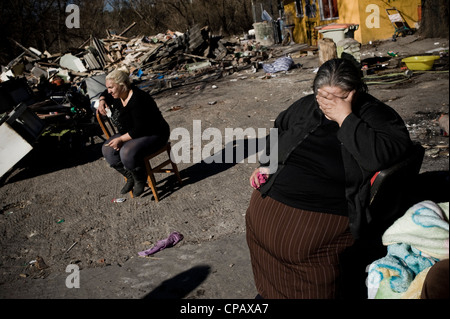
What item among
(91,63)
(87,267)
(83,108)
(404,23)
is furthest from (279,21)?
(87,267)

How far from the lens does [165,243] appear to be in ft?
11.0

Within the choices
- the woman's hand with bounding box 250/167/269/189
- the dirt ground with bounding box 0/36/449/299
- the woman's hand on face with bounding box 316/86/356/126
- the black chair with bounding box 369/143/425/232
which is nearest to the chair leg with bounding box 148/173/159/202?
the dirt ground with bounding box 0/36/449/299

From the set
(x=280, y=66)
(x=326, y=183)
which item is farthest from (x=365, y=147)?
(x=280, y=66)

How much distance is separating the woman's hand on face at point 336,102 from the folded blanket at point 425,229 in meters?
0.67

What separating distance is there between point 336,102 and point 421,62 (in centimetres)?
666

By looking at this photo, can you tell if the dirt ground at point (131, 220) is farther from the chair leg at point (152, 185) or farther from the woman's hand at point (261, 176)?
the woman's hand at point (261, 176)

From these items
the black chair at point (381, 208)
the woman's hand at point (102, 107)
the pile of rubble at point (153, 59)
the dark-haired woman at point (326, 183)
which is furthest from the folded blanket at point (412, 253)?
the pile of rubble at point (153, 59)

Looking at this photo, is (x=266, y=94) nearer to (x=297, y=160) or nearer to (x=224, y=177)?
(x=224, y=177)

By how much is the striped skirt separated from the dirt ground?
24.8 inches

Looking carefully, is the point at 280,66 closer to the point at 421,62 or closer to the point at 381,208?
the point at 421,62

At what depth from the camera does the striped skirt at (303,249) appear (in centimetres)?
193

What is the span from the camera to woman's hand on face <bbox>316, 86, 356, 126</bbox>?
1.99 metres

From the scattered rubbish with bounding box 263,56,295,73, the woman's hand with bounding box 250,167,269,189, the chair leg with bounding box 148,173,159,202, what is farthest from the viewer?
the scattered rubbish with bounding box 263,56,295,73

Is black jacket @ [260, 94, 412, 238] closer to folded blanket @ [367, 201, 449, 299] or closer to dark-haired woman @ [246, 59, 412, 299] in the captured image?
dark-haired woman @ [246, 59, 412, 299]
